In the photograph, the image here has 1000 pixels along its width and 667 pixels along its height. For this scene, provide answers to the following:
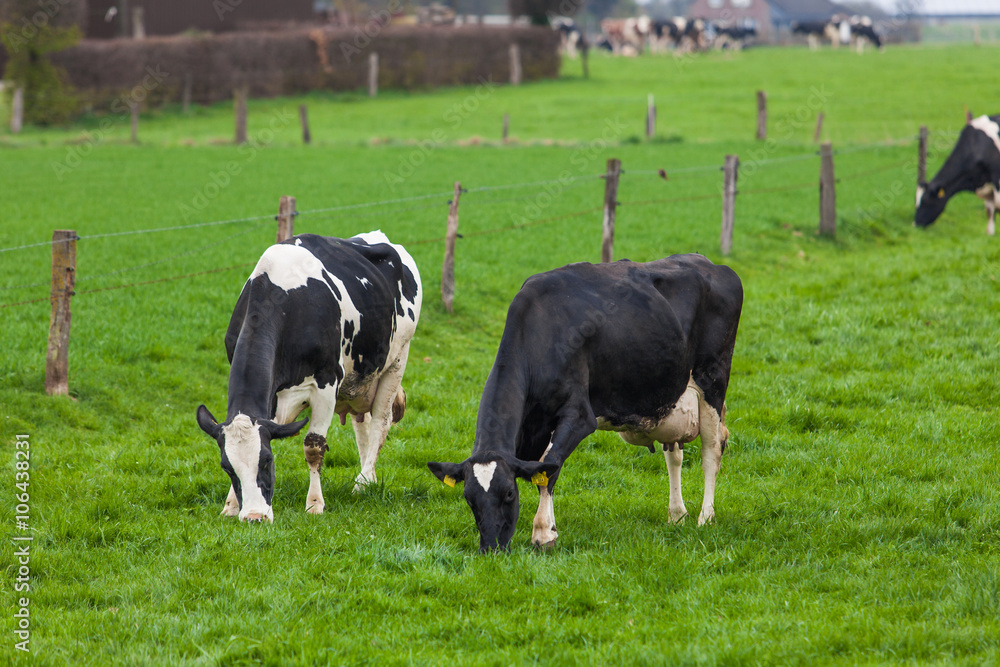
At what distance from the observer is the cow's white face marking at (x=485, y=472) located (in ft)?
17.3

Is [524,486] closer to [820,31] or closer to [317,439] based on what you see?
[317,439]

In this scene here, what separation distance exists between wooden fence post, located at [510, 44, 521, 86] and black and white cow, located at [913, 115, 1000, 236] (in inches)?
1225

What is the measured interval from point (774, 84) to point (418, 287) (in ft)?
135

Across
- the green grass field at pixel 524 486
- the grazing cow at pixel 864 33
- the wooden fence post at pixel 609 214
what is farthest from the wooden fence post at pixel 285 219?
the grazing cow at pixel 864 33

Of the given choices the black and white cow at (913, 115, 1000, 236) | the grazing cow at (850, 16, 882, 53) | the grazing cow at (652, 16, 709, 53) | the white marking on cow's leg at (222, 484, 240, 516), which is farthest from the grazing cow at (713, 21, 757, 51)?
the white marking on cow's leg at (222, 484, 240, 516)

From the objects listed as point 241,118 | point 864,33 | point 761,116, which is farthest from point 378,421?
point 864,33

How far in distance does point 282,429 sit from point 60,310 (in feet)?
12.6

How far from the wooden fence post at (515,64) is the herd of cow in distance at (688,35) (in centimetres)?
1468

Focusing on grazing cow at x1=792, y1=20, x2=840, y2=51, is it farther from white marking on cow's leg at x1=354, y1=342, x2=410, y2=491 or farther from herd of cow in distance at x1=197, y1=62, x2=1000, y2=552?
herd of cow in distance at x1=197, y1=62, x2=1000, y2=552

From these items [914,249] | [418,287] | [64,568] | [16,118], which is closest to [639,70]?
[16,118]

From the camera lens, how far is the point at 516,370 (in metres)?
5.75

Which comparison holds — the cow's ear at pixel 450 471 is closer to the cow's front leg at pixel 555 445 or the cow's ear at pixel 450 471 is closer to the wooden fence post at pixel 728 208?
the cow's front leg at pixel 555 445

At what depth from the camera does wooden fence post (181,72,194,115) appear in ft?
130

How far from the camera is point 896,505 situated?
6410mm
